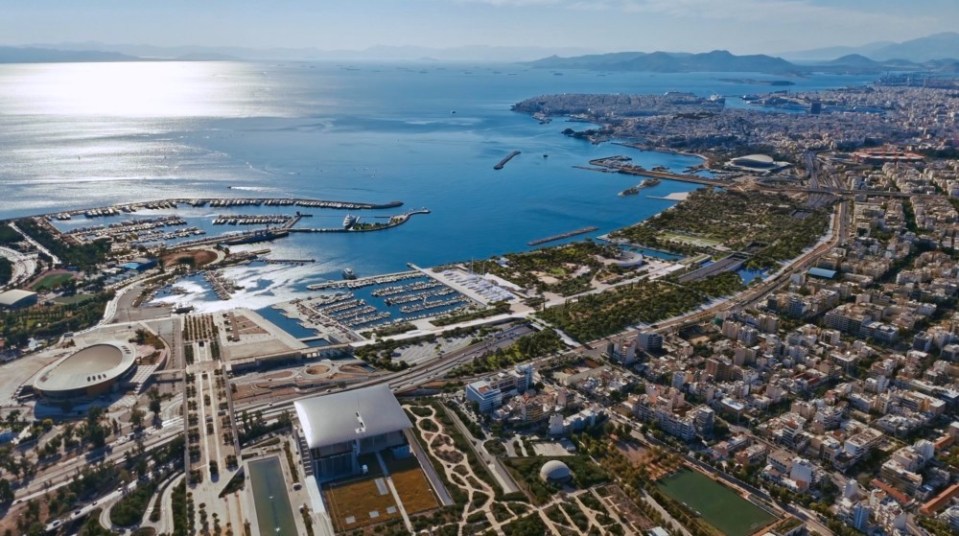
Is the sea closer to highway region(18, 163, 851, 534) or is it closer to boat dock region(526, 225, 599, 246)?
boat dock region(526, 225, 599, 246)

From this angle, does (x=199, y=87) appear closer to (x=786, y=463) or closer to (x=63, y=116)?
(x=63, y=116)

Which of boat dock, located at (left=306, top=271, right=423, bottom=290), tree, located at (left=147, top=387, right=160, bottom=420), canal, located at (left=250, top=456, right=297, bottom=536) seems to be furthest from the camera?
boat dock, located at (left=306, top=271, right=423, bottom=290)

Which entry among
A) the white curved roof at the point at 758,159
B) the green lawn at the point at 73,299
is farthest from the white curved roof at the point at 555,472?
the white curved roof at the point at 758,159

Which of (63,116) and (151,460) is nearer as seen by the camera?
(151,460)

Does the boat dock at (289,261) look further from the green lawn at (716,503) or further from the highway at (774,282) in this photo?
the green lawn at (716,503)

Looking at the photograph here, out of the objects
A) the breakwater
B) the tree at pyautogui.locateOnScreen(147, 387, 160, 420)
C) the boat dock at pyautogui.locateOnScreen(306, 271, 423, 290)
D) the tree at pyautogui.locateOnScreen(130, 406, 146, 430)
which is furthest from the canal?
the breakwater

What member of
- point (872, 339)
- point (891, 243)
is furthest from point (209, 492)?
point (891, 243)

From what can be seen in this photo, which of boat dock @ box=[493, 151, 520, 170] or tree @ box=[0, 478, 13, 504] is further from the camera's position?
boat dock @ box=[493, 151, 520, 170]

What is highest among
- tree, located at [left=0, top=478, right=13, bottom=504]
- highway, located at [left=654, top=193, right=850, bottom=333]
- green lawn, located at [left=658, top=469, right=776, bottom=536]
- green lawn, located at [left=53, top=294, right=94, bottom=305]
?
green lawn, located at [left=53, top=294, right=94, bottom=305]
